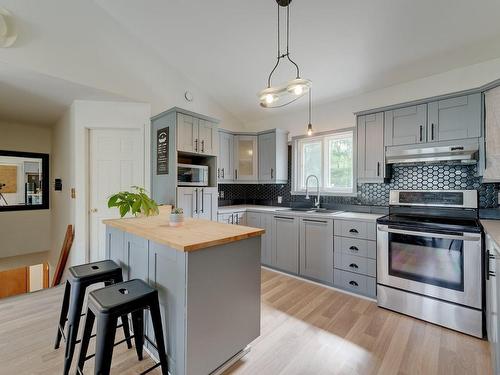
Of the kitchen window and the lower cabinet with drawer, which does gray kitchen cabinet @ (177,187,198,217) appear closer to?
the kitchen window

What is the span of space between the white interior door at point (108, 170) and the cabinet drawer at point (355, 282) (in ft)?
9.85

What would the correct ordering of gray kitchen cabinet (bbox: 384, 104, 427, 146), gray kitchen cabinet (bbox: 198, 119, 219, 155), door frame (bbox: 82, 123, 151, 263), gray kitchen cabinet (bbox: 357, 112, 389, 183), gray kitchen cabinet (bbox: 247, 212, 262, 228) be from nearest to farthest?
gray kitchen cabinet (bbox: 384, 104, 427, 146), gray kitchen cabinet (bbox: 357, 112, 389, 183), door frame (bbox: 82, 123, 151, 263), gray kitchen cabinet (bbox: 198, 119, 219, 155), gray kitchen cabinet (bbox: 247, 212, 262, 228)

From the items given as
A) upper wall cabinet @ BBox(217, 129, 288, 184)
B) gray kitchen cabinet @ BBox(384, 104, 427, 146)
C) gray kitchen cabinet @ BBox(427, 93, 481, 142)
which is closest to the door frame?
upper wall cabinet @ BBox(217, 129, 288, 184)

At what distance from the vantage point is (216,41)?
304 cm

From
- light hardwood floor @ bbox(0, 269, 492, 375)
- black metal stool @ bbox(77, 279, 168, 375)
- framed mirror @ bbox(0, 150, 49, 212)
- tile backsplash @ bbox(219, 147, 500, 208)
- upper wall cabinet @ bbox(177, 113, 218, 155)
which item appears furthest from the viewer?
framed mirror @ bbox(0, 150, 49, 212)

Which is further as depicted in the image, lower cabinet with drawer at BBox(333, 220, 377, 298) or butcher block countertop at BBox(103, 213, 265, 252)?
lower cabinet with drawer at BBox(333, 220, 377, 298)

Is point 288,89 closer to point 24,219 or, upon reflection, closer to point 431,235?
point 431,235

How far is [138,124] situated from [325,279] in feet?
11.0

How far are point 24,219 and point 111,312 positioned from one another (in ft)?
15.4

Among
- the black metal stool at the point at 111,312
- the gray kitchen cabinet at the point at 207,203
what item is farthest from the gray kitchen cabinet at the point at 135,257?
the gray kitchen cabinet at the point at 207,203

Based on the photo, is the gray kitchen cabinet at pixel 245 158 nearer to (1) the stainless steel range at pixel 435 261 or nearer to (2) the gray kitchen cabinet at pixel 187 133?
(2) the gray kitchen cabinet at pixel 187 133

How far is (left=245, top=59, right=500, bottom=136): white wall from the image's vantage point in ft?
→ 8.50

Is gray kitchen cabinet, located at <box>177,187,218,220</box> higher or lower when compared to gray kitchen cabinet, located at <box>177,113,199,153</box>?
lower

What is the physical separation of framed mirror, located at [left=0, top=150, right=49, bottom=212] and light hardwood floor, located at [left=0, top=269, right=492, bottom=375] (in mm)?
2489
